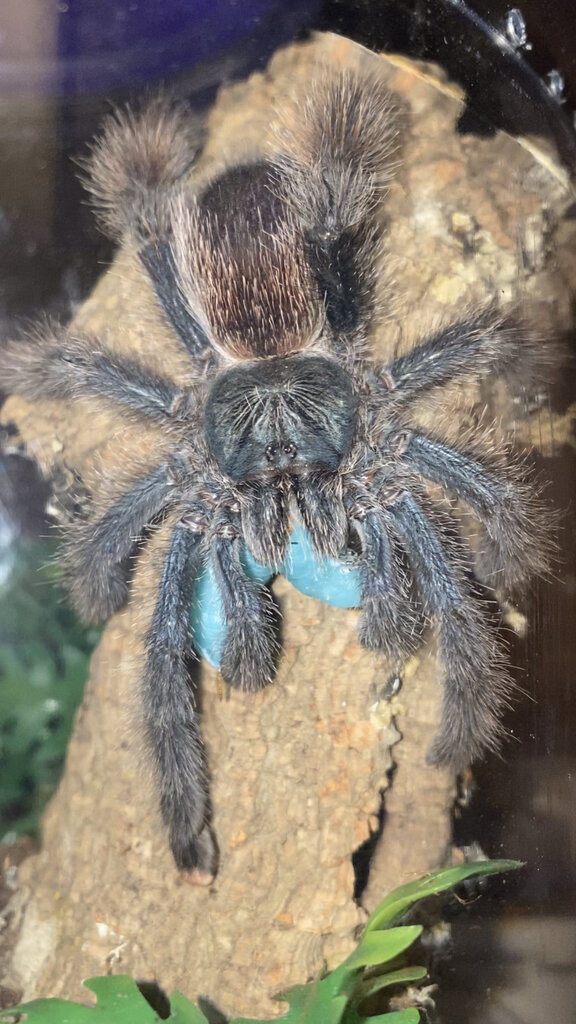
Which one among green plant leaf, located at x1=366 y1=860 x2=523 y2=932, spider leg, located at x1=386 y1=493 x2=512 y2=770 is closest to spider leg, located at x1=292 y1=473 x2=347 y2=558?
spider leg, located at x1=386 y1=493 x2=512 y2=770

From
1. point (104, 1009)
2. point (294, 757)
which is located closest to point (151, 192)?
point (294, 757)

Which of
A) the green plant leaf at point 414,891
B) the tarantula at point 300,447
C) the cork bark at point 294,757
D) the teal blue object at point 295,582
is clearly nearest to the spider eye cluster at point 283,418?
the tarantula at point 300,447

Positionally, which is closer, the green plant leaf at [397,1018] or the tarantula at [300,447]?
the green plant leaf at [397,1018]

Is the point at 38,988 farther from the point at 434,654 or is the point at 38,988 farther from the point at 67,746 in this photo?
the point at 434,654

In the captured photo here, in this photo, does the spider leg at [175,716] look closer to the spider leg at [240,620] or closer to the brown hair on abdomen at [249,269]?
the spider leg at [240,620]

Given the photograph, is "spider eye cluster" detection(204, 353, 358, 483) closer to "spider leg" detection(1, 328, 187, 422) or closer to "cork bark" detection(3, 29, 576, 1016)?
"spider leg" detection(1, 328, 187, 422)

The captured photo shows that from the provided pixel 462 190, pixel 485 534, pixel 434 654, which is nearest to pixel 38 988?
pixel 434 654
